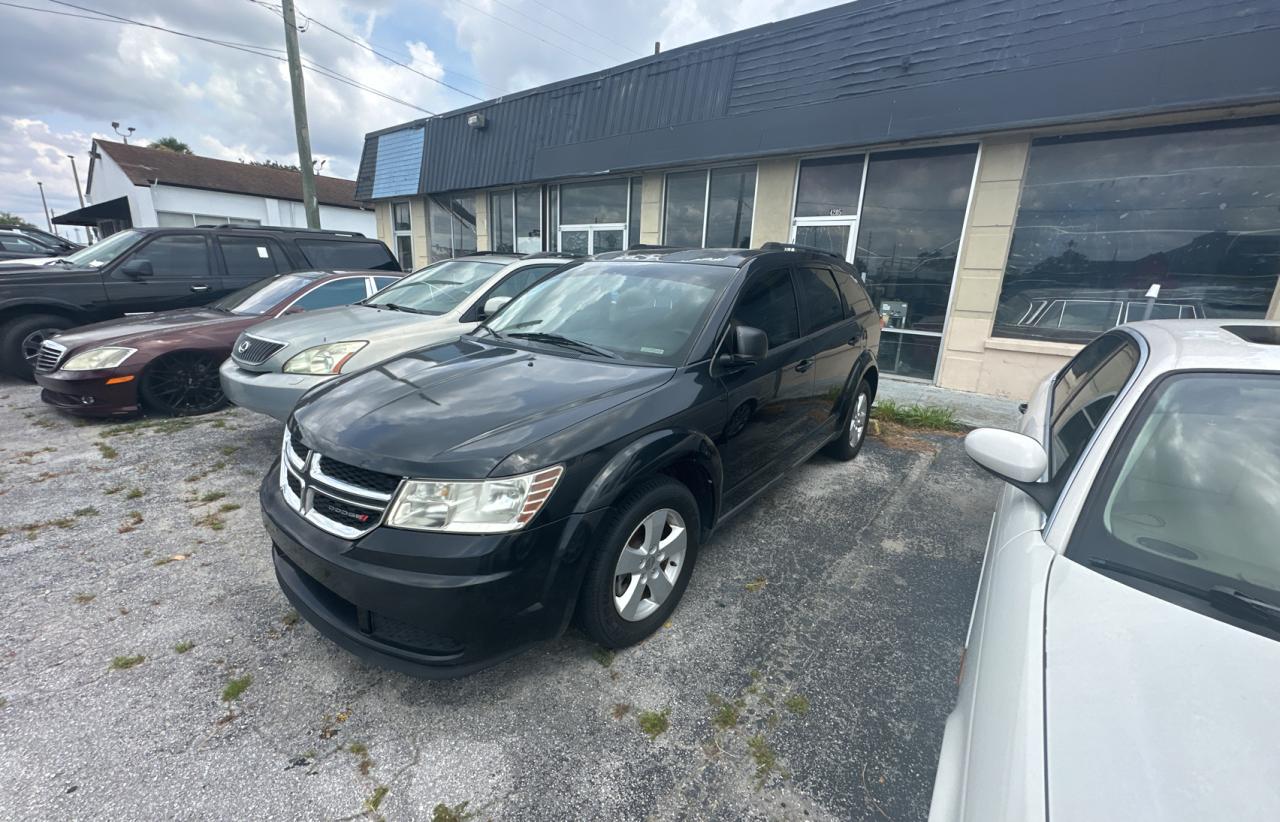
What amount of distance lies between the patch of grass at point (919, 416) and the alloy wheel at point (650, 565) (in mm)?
4454

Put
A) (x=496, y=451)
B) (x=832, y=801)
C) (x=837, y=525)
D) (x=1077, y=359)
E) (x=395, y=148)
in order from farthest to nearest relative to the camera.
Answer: (x=395, y=148)
(x=837, y=525)
(x=1077, y=359)
(x=496, y=451)
(x=832, y=801)

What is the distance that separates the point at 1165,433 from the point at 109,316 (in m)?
9.57

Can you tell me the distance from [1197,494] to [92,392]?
23.9ft

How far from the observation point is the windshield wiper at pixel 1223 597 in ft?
3.99

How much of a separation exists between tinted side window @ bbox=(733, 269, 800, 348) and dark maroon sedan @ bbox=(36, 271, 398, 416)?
16.4 ft

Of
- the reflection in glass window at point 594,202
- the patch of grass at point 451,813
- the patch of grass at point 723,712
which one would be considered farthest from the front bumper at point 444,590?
the reflection in glass window at point 594,202

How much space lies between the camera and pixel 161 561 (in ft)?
9.87

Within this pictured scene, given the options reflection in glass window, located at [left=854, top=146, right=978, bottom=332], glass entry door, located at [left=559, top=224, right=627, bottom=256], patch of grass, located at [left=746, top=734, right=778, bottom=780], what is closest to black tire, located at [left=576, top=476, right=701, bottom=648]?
patch of grass, located at [left=746, top=734, right=778, bottom=780]

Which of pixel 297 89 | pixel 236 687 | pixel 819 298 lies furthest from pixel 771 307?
pixel 297 89

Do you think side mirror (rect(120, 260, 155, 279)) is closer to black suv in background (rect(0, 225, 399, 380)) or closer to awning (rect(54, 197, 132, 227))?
black suv in background (rect(0, 225, 399, 380))

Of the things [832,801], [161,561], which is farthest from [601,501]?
[161,561]

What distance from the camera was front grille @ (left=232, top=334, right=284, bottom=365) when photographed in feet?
13.7

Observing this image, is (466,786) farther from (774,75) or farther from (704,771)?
(774,75)

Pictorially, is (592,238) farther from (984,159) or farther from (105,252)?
(105,252)
